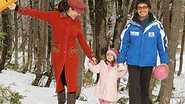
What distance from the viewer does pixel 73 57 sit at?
21.0 ft

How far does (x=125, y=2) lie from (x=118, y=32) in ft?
3.49

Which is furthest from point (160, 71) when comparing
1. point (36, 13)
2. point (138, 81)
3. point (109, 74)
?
point (36, 13)

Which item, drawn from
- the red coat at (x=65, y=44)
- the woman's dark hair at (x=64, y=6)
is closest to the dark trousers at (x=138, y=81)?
the red coat at (x=65, y=44)

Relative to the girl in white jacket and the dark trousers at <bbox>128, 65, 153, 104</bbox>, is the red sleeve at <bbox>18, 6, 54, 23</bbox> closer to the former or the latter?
the girl in white jacket

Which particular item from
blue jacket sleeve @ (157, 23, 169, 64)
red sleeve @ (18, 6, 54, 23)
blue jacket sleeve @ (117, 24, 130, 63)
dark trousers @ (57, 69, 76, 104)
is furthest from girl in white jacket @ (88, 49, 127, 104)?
red sleeve @ (18, 6, 54, 23)

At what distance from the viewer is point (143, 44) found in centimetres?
629

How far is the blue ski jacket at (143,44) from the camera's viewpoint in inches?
248

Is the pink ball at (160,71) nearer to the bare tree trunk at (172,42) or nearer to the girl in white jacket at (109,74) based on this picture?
the girl in white jacket at (109,74)

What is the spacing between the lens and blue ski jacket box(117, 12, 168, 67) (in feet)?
20.7

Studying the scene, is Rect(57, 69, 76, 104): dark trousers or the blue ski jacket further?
Rect(57, 69, 76, 104): dark trousers

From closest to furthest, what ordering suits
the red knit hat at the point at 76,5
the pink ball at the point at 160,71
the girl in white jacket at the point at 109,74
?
1. the red knit hat at the point at 76,5
2. the pink ball at the point at 160,71
3. the girl in white jacket at the point at 109,74

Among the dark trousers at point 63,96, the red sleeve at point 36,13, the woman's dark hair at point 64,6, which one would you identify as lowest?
the dark trousers at point 63,96

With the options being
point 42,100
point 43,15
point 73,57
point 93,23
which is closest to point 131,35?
point 73,57

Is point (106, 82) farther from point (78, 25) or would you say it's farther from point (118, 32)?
point (118, 32)
